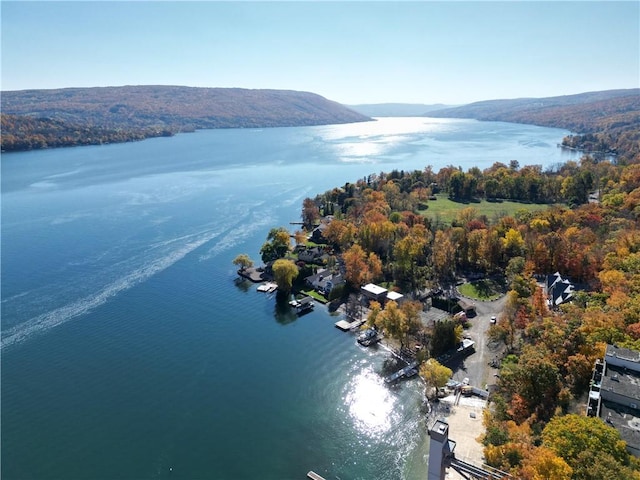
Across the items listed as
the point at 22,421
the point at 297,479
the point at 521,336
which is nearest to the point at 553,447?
the point at 297,479

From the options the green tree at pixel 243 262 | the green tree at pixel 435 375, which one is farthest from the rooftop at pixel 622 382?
the green tree at pixel 243 262

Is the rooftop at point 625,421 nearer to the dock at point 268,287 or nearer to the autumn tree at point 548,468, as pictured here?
the autumn tree at point 548,468

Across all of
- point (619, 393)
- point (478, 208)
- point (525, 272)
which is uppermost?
point (619, 393)

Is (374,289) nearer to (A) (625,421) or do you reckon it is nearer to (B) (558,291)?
(B) (558,291)

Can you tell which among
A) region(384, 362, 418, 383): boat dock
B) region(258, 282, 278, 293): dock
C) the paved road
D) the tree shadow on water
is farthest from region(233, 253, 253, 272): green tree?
the paved road

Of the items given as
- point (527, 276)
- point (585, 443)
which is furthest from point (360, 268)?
point (585, 443)

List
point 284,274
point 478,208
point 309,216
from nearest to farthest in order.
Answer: point 284,274
point 309,216
point 478,208
